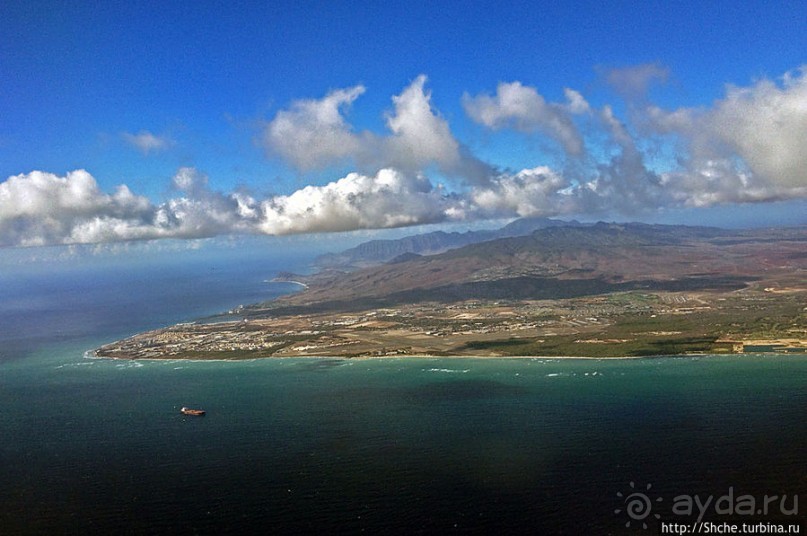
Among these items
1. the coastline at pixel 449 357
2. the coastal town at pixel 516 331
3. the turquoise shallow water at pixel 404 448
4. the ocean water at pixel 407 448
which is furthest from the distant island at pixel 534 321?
the turquoise shallow water at pixel 404 448

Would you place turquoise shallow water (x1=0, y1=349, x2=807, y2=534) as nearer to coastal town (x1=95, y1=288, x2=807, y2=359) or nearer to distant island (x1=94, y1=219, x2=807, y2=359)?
coastal town (x1=95, y1=288, x2=807, y2=359)

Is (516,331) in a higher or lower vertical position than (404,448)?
higher

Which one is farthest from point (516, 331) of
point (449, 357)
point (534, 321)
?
point (449, 357)

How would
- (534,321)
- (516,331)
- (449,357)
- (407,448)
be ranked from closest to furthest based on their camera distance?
1. (407,448)
2. (449,357)
3. (516,331)
4. (534,321)

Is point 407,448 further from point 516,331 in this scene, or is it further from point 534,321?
point 534,321

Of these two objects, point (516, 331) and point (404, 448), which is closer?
point (404, 448)

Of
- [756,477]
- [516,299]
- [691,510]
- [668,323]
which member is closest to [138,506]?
[691,510]

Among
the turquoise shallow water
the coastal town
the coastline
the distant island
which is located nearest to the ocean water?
the turquoise shallow water

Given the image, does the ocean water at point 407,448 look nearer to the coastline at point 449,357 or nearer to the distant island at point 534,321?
the coastline at point 449,357

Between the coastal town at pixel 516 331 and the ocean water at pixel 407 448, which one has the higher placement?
the coastal town at pixel 516 331

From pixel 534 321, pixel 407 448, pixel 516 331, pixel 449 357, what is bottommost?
pixel 407 448
